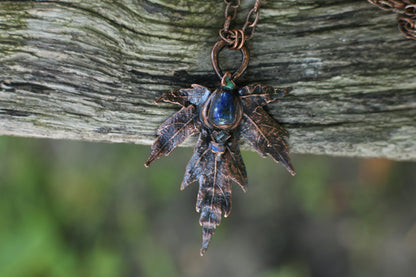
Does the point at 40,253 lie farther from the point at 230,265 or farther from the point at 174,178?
the point at 230,265

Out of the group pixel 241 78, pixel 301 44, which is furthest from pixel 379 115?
pixel 241 78

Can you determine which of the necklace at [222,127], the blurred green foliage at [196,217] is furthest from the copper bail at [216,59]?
the blurred green foliage at [196,217]

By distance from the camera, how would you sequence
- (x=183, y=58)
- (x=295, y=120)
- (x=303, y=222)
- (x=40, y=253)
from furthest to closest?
1. (x=303, y=222)
2. (x=40, y=253)
3. (x=295, y=120)
4. (x=183, y=58)

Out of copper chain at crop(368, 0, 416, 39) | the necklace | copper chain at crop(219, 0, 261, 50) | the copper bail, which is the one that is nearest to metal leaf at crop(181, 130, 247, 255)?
the necklace

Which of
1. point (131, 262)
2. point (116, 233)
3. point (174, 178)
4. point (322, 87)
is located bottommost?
point (131, 262)

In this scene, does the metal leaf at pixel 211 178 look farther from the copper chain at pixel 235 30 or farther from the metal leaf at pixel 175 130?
the copper chain at pixel 235 30
